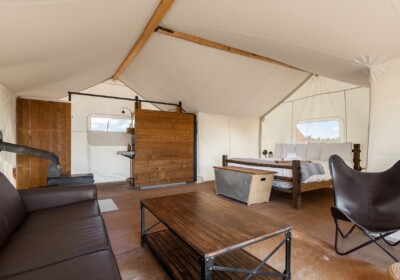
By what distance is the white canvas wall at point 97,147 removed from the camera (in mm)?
5230

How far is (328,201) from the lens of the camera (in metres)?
3.87

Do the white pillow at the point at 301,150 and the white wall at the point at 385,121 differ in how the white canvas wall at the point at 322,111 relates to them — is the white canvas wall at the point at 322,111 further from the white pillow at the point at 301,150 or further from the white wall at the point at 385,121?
the white wall at the point at 385,121

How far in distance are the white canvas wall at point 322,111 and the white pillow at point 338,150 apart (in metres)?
0.39

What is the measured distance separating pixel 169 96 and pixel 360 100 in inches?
183

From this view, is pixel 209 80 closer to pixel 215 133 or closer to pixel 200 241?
pixel 215 133

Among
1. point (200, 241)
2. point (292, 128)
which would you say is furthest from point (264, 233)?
point (292, 128)

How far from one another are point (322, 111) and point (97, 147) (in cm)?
605

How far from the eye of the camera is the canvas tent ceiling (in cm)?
164

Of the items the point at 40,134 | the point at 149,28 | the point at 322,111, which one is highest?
the point at 149,28

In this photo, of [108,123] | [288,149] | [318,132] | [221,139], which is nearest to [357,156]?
[318,132]

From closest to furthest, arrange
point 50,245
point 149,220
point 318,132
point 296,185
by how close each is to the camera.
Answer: point 50,245 < point 149,220 < point 296,185 < point 318,132

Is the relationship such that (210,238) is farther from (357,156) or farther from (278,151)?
(278,151)

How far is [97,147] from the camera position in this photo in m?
5.46

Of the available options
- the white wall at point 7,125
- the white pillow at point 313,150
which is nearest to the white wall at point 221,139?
the white pillow at point 313,150
